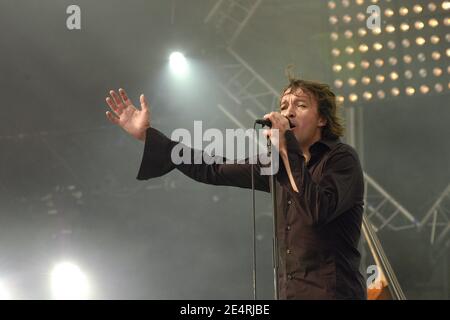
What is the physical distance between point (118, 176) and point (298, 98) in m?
4.28

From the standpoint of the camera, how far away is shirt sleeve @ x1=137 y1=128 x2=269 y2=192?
9.84 feet

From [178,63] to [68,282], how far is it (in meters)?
2.21

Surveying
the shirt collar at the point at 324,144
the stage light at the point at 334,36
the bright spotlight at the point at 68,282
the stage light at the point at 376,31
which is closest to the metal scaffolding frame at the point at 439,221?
the stage light at the point at 376,31

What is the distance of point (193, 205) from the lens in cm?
694

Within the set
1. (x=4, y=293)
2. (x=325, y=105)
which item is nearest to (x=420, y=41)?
(x=325, y=105)

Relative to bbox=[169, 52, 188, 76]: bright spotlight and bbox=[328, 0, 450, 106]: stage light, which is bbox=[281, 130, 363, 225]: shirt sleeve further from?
bbox=[169, 52, 188, 76]: bright spotlight

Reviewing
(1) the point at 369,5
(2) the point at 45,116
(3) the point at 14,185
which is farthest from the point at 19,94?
(1) the point at 369,5

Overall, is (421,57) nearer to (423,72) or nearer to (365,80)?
(423,72)

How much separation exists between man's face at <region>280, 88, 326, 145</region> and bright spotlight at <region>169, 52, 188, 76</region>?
3546mm

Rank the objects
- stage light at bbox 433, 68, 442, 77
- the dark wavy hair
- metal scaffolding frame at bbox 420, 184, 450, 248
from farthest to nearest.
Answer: metal scaffolding frame at bbox 420, 184, 450, 248, stage light at bbox 433, 68, 442, 77, the dark wavy hair

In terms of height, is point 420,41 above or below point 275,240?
above

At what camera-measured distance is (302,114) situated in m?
2.80

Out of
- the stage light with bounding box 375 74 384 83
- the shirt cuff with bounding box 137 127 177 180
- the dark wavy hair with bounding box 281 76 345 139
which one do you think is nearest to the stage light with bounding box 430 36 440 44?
the stage light with bounding box 375 74 384 83

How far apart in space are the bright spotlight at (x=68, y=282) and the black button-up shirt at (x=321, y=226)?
4417mm
